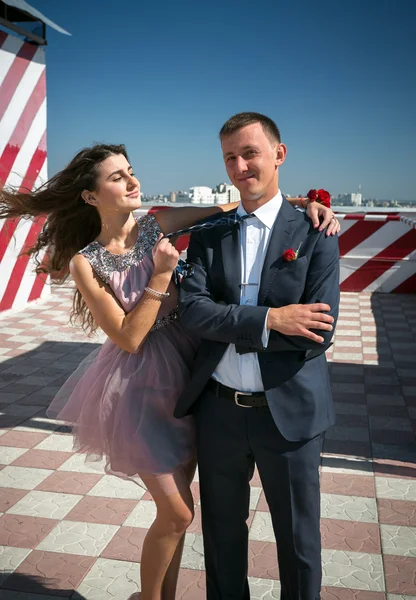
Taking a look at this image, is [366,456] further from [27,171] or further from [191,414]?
[27,171]

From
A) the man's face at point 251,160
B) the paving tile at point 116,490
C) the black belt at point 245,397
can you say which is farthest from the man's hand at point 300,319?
the paving tile at point 116,490

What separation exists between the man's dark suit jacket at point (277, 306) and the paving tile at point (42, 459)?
86.7 inches

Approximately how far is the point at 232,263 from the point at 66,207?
926 mm

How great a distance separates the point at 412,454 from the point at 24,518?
8.38 ft

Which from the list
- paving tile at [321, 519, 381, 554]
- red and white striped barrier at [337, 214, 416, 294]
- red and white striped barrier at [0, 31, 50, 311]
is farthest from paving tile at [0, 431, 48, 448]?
red and white striped barrier at [337, 214, 416, 294]

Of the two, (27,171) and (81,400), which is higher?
(27,171)

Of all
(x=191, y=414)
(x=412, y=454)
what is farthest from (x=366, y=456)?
(x=191, y=414)

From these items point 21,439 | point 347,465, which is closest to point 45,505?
point 21,439

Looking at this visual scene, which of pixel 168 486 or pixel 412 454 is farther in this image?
pixel 412 454

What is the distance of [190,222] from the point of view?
270 centimetres

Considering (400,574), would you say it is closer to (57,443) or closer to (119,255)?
(119,255)

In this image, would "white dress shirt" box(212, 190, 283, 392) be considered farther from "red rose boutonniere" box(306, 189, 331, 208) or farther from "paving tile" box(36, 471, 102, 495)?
"paving tile" box(36, 471, 102, 495)

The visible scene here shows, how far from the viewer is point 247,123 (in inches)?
84.9

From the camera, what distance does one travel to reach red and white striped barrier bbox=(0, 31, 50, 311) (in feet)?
26.0
